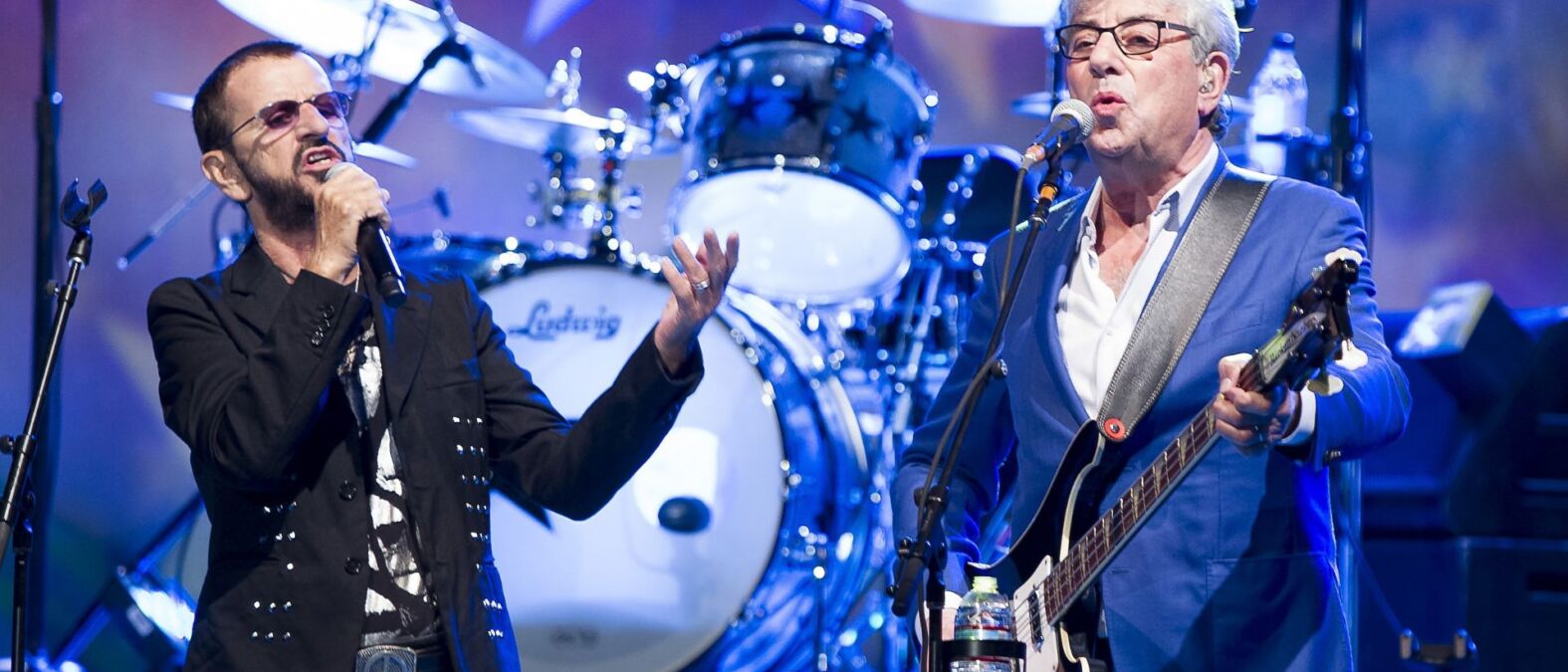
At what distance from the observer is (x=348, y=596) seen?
2.37m

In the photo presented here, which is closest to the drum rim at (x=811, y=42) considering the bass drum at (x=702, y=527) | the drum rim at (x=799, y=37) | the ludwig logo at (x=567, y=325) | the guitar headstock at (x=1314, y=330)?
the drum rim at (x=799, y=37)

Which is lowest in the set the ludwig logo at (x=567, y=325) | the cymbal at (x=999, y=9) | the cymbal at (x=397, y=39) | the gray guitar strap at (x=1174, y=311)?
the gray guitar strap at (x=1174, y=311)

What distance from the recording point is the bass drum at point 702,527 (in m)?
4.43

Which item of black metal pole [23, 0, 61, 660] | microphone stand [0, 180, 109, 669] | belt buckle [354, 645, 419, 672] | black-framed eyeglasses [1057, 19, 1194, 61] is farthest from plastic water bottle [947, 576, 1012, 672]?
black metal pole [23, 0, 61, 660]

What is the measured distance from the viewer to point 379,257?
231cm

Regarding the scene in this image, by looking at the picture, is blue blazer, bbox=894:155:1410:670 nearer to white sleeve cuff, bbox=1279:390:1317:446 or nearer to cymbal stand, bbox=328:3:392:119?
white sleeve cuff, bbox=1279:390:1317:446

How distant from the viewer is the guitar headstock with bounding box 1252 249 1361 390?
1884 millimetres

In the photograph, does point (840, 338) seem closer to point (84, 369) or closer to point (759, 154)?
point (759, 154)

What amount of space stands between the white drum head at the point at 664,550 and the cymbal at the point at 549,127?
3.22 ft

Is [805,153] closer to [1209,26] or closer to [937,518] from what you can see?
[1209,26]

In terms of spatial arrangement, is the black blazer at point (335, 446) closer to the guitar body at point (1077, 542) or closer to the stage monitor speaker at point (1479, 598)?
the guitar body at point (1077, 542)

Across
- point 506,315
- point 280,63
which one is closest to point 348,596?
point 280,63

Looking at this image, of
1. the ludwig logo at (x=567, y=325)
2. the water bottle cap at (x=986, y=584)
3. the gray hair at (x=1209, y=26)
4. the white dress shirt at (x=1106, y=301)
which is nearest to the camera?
the water bottle cap at (x=986, y=584)

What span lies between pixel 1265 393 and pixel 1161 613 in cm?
53
